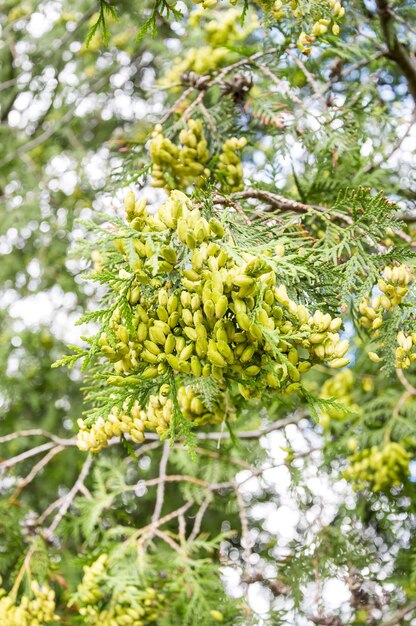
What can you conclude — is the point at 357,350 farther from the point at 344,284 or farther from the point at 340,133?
the point at 344,284

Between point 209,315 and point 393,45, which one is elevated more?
point 209,315

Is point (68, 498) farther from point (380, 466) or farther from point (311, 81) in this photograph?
point (311, 81)

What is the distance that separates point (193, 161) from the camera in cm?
179

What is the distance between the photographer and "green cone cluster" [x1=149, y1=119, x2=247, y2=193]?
175 cm

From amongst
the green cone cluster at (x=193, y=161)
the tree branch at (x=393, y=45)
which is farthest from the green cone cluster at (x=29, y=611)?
the tree branch at (x=393, y=45)

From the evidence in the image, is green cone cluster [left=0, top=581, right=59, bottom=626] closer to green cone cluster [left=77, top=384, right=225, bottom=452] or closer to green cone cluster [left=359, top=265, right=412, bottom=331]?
green cone cluster [left=77, top=384, right=225, bottom=452]

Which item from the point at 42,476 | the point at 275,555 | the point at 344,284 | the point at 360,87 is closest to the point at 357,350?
the point at 275,555

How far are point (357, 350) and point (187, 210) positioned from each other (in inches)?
73.7

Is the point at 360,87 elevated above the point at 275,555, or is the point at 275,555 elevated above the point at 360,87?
the point at 360,87

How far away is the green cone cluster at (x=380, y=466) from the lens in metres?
2.25

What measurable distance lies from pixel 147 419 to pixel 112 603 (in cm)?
79

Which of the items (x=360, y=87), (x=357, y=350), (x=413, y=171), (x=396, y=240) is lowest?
(x=357, y=350)

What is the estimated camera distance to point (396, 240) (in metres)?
1.81

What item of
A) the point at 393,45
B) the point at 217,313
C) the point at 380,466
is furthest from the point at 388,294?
the point at 380,466
